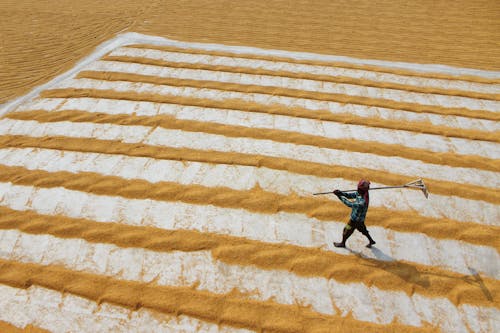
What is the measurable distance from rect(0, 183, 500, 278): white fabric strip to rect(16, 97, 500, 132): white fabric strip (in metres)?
2.08

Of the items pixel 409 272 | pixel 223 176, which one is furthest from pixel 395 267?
pixel 223 176

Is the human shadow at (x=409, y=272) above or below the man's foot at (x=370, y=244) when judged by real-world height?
below

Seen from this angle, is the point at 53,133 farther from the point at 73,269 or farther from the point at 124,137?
the point at 73,269

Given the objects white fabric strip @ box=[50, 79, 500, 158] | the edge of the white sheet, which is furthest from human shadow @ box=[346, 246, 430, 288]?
the edge of the white sheet

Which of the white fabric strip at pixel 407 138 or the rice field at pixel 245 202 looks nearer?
the rice field at pixel 245 202

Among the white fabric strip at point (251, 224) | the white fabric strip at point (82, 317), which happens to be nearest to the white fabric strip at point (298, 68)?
the white fabric strip at point (251, 224)

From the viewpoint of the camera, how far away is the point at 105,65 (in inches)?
287

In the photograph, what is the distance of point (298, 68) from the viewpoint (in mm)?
7422

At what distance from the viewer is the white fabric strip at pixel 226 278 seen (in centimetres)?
339

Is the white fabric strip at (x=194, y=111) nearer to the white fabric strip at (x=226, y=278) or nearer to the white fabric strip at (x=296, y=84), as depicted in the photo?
the white fabric strip at (x=296, y=84)

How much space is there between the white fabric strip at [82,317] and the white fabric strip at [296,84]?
501cm

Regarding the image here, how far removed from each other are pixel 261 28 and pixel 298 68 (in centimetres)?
271

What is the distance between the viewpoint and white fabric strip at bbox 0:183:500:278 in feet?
12.8

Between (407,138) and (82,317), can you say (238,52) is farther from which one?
(82,317)
